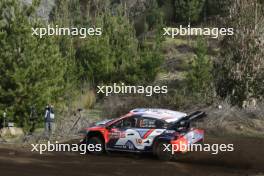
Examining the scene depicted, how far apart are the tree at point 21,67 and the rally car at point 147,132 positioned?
8.17 m

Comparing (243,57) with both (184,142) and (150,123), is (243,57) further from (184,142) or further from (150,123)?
(184,142)

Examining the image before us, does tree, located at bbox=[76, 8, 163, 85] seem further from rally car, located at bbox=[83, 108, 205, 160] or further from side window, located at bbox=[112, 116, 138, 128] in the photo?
side window, located at bbox=[112, 116, 138, 128]

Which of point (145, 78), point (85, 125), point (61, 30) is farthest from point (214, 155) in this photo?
point (61, 30)

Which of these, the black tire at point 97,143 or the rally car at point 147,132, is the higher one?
the rally car at point 147,132

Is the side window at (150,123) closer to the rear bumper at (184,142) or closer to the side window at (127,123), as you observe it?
the side window at (127,123)

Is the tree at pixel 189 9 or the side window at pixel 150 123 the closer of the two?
the side window at pixel 150 123

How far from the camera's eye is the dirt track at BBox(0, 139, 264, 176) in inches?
474

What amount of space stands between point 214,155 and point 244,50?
8708mm

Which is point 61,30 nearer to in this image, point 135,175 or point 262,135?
point 262,135
